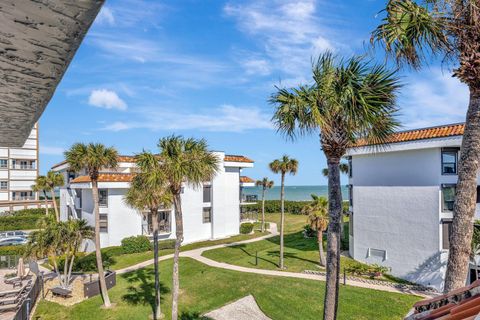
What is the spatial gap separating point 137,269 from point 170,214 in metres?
8.98

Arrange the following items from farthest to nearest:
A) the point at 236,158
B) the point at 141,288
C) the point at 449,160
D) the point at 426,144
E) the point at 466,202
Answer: the point at 236,158 → the point at 141,288 → the point at 426,144 → the point at 449,160 → the point at 466,202

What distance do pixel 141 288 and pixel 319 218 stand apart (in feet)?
46.0

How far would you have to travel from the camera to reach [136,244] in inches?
1212

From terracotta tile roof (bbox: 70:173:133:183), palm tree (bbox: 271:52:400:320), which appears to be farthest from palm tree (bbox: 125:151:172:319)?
terracotta tile roof (bbox: 70:173:133:183)

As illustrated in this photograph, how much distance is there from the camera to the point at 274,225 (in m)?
48.4

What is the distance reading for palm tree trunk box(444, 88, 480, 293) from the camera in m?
7.29

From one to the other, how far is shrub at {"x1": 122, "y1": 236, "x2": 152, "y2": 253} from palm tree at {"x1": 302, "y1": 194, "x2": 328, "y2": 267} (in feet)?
52.3

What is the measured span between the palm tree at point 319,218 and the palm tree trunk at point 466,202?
17.8 metres

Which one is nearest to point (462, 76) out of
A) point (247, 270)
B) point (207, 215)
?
point (247, 270)

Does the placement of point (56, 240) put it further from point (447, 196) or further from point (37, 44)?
point (447, 196)

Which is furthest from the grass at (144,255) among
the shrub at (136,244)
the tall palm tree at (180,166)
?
the tall palm tree at (180,166)

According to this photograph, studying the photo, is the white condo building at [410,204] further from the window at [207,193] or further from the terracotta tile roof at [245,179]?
the terracotta tile roof at [245,179]

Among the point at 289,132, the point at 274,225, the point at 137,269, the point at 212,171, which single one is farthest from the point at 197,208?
the point at 289,132

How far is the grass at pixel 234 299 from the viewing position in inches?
683
